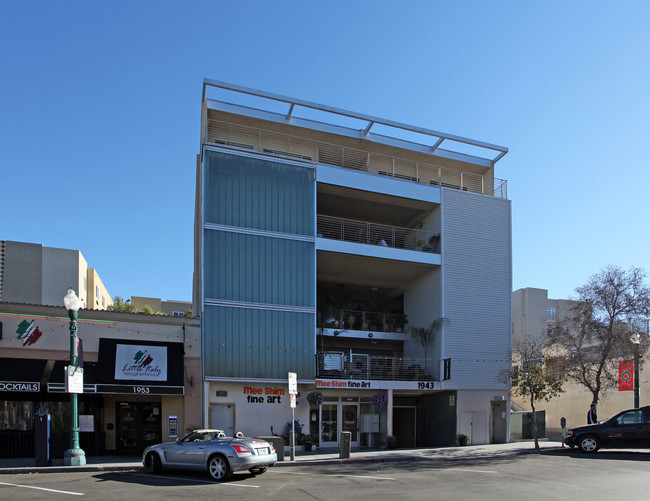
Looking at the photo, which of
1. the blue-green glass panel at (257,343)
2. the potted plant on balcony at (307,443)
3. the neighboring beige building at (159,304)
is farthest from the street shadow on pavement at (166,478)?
the neighboring beige building at (159,304)

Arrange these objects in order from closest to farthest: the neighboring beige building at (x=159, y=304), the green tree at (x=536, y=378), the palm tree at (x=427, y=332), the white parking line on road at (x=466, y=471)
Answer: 1. the white parking line on road at (x=466, y=471)
2. the green tree at (x=536, y=378)
3. the palm tree at (x=427, y=332)
4. the neighboring beige building at (x=159, y=304)

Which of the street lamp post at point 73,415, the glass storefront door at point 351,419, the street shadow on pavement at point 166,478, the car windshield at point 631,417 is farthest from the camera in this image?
the glass storefront door at point 351,419

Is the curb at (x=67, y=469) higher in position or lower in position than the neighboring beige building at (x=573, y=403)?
higher

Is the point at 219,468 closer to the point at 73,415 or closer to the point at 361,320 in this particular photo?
the point at 73,415

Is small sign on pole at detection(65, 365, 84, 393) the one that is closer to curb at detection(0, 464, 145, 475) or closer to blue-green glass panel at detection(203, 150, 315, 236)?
curb at detection(0, 464, 145, 475)

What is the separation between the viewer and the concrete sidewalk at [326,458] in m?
16.3

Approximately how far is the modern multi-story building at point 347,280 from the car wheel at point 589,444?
6.71 metres

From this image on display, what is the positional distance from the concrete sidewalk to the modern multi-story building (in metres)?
2.44

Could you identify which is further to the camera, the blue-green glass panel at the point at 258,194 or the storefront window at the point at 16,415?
the blue-green glass panel at the point at 258,194

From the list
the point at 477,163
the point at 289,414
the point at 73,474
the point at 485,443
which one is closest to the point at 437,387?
the point at 485,443

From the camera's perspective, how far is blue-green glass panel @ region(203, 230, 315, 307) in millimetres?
23469

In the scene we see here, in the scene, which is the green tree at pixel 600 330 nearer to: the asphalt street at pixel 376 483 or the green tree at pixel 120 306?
the asphalt street at pixel 376 483

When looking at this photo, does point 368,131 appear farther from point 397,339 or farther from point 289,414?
point 289,414

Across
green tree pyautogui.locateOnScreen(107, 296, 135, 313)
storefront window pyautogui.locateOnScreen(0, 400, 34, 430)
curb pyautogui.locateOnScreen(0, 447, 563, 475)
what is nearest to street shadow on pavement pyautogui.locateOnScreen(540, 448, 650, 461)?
curb pyautogui.locateOnScreen(0, 447, 563, 475)
